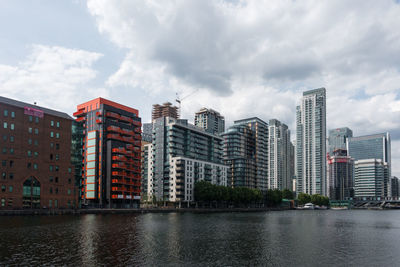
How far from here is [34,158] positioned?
153875 millimetres

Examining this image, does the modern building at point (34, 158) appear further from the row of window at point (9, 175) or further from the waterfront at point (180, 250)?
the waterfront at point (180, 250)

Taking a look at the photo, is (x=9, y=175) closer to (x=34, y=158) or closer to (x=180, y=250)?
(x=34, y=158)

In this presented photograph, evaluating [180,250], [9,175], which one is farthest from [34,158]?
[180,250]

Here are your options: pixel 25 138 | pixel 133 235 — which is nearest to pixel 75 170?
pixel 25 138

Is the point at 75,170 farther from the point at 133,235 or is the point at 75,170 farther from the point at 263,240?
the point at 263,240

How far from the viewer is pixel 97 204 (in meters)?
200

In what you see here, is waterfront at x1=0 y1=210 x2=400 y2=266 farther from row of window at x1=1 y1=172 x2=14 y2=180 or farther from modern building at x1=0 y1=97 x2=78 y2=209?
modern building at x1=0 y1=97 x2=78 y2=209

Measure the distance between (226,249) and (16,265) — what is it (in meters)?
33.0

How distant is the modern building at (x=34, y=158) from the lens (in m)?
145

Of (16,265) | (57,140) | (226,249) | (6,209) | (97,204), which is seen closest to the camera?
(16,265)

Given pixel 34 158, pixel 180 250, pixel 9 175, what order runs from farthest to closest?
1. pixel 34 158
2. pixel 9 175
3. pixel 180 250

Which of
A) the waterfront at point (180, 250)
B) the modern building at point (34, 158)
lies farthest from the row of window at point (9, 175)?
the waterfront at point (180, 250)

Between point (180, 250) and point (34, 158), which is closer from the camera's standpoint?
point (180, 250)

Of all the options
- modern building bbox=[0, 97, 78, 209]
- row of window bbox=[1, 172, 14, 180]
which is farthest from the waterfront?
modern building bbox=[0, 97, 78, 209]
